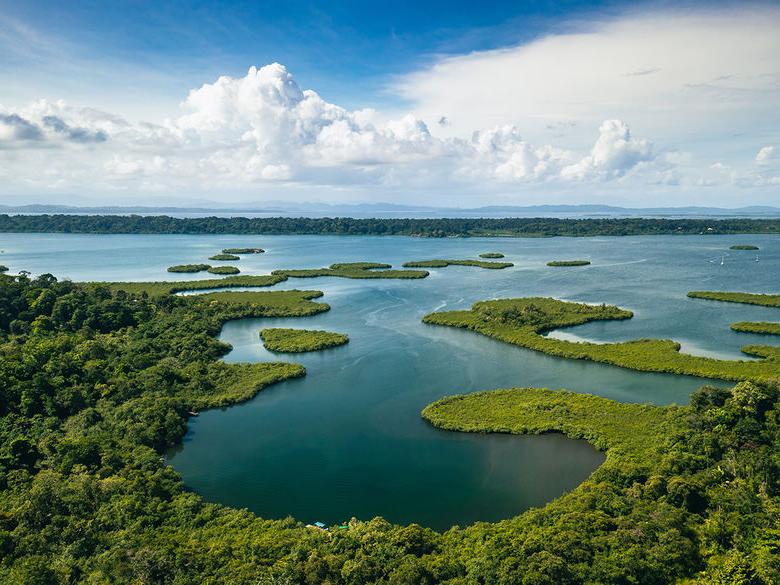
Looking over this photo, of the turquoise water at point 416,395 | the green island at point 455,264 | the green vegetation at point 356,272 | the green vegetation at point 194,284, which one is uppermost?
the green island at point 455,264

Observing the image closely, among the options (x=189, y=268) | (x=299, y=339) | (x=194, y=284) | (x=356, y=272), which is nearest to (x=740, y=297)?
(x=299, y=339)

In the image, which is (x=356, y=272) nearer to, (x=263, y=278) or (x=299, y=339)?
(x=263, y=278)

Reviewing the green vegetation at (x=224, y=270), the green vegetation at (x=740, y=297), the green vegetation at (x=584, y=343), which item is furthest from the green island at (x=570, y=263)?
the green vegetation at (x=224, y=270)

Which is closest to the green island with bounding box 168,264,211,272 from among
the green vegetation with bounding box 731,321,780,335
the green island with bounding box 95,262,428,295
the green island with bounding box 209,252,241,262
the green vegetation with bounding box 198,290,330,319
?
the green island with bounding box 95,262,428,295

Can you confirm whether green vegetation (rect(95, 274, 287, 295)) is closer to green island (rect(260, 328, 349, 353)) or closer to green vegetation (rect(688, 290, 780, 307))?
green island (rect(260, 328, 349, 353))

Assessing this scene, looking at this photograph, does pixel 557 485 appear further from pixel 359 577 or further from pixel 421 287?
pixel 421 287

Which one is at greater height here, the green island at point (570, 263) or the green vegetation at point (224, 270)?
the green island at point (570, 263)

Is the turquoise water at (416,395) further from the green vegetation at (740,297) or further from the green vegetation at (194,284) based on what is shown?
the green vegetation at (194,284)
